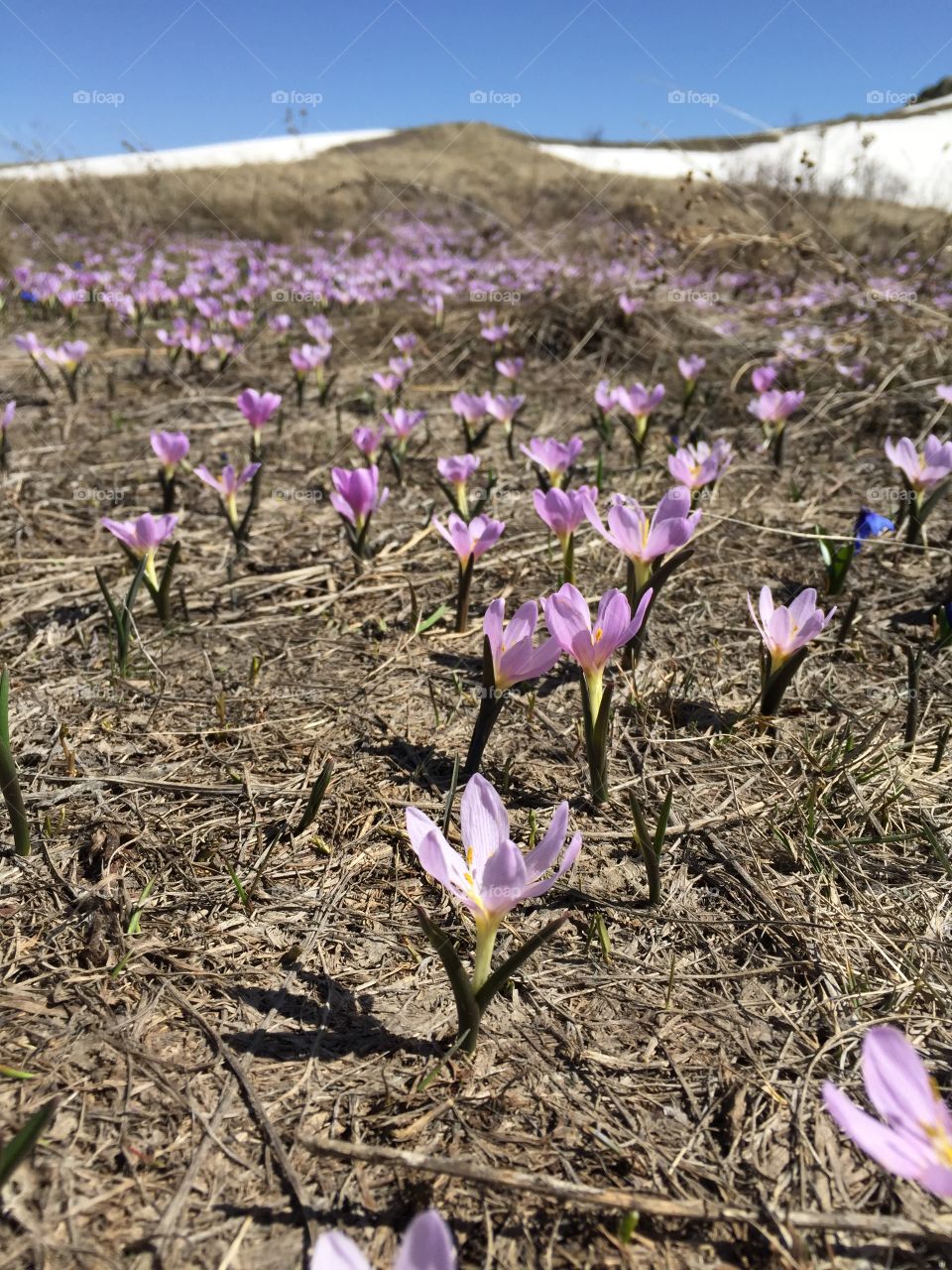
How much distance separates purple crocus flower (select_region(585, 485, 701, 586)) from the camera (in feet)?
5.91

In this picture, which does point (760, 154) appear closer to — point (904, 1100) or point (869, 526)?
point (869, 526)

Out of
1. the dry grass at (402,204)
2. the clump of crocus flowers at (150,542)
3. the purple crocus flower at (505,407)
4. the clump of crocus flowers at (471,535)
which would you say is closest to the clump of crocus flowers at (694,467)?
the clump of crocus flowers at (471,535)

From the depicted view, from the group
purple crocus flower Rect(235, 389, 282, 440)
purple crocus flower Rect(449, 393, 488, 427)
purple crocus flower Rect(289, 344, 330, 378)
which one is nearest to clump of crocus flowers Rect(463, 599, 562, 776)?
purple crocus flower Rect(235, 389, 282, 440)

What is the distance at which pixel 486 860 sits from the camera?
3.78ft

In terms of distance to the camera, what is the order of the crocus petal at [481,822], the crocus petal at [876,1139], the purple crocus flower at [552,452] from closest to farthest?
the crocus petal at [876,1139] < the crocus petal at [481,822] < the purple crocus flower at [552,452]

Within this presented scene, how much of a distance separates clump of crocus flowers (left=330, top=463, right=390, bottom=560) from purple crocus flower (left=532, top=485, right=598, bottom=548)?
0.57 meters

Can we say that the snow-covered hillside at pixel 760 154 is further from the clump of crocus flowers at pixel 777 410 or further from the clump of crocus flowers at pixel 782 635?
the clump of crocus flowers at pixel 782 635

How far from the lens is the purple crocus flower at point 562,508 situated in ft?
7.06

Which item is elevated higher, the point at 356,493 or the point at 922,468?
the point at 356,493

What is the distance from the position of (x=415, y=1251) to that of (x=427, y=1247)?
0.04 feet

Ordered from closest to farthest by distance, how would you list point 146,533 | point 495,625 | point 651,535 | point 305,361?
point 495,625 → point 651,535 → point 146,533 → point 305,361

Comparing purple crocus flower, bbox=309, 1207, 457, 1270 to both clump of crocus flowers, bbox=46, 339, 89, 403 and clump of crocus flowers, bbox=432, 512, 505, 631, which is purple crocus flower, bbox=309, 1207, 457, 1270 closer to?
clump of crocus flowers, bbox=432, 512, 505, 631

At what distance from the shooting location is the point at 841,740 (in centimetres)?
181

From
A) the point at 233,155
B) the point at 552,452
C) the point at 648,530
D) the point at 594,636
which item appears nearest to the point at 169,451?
the point at 552,452
